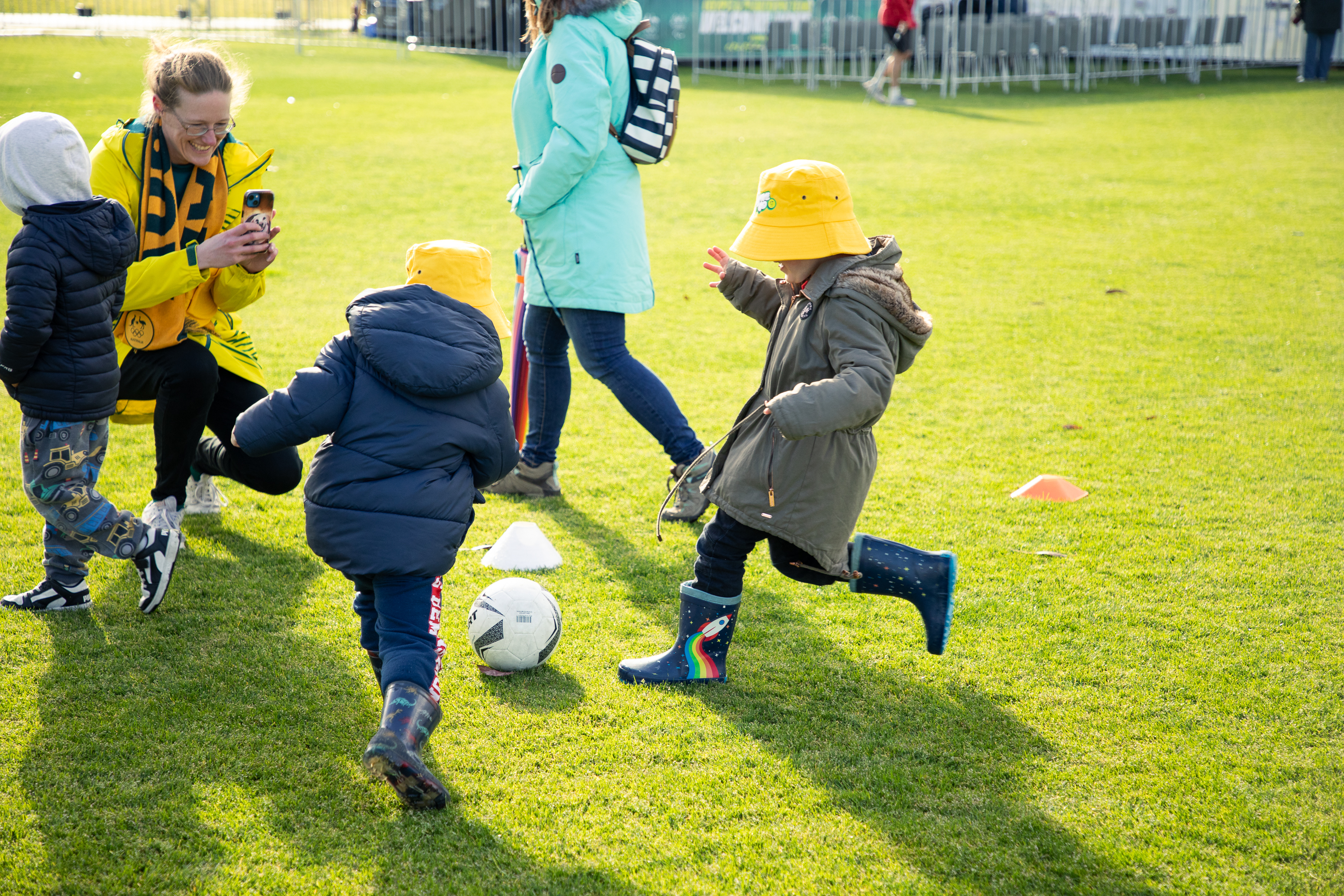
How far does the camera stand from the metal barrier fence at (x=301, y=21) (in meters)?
22.7

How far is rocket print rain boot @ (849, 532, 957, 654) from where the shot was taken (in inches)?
132

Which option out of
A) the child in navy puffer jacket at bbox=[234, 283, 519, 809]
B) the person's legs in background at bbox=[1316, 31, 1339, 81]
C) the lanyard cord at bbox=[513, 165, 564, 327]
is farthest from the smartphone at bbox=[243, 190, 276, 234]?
the person's legs in background at bbox=[1316, 31, 1339, 81]

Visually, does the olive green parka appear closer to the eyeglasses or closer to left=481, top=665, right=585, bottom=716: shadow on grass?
left=481, top=665, right=585, bottom=716: shadow on grass

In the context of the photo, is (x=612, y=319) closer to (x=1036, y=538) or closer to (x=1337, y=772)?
(x=1036, y=538)

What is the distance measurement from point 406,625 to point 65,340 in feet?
4.71

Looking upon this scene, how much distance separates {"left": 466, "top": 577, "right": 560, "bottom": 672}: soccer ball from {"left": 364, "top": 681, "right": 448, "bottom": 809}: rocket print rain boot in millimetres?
563

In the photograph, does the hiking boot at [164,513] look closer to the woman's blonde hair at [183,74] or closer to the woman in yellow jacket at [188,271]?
the woman in yellow jacket at [188,271]

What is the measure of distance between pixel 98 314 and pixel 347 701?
1412mm

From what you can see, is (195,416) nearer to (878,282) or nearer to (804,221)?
(804,221)

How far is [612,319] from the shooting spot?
Answer: 4438mm

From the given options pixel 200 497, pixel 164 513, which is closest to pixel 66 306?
pixel 164 513

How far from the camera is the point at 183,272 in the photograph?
11.6 ft

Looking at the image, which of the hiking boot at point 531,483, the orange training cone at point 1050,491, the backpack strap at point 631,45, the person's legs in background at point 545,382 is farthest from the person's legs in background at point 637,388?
the orange training cone at point 1050,491

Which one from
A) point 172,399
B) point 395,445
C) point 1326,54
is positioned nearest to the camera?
point 395,445
